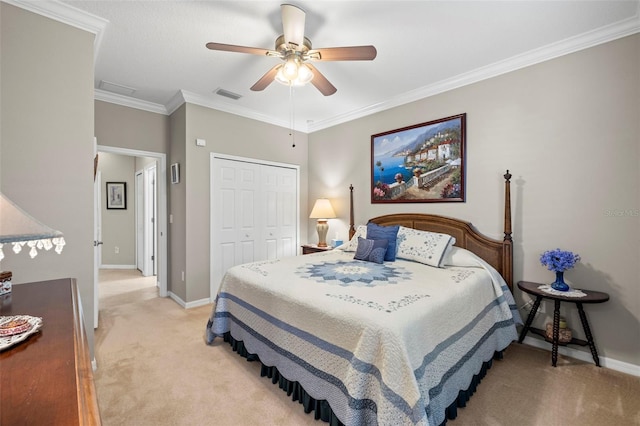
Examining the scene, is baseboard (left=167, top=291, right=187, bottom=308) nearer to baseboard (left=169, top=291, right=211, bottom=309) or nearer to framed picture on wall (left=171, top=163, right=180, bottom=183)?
baseboard (left=169, top=291, right=211, bottom=309)

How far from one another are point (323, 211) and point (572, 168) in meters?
2.82

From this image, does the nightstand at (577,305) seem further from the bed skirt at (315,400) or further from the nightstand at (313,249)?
the nightstand at (313,249)

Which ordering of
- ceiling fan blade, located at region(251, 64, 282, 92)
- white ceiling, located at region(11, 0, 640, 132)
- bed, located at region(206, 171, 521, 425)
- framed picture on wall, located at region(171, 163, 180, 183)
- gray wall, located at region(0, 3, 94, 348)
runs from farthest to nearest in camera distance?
1. framed picture on wall, located at region(171, 163, 180, 183)
2. ceiling fan blade, located at region(251, 64, 282, 92)
3. white ceiling, located at region(11, 0, 640, 132)
4. gray wall, located at region(0, 3, 94, 348)
5. bed, located at region(206, 171, 521, 425)

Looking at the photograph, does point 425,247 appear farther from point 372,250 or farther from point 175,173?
point 175,173

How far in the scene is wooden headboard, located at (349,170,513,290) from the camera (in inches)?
107

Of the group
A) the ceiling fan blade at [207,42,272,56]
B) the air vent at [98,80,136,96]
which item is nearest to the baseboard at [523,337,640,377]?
the ceiling fan blade at [207,42,272,56]

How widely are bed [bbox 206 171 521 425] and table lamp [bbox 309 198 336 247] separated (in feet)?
4.31

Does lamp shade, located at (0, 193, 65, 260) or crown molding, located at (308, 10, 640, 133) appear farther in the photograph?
crown molding, located at (308, 10, 640, 133)

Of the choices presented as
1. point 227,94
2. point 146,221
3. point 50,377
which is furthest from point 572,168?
point 146,221

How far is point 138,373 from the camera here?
2215mm

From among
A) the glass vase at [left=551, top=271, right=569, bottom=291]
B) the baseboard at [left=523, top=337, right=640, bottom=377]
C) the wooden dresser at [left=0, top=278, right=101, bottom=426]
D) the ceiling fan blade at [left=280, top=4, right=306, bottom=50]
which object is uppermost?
the ceiling fan blade at [left=280, top=4, right=306, bottom=50]

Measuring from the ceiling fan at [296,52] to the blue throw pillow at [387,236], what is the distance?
1.61m

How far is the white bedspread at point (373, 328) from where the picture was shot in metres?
1.41

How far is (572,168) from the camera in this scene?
249cm
